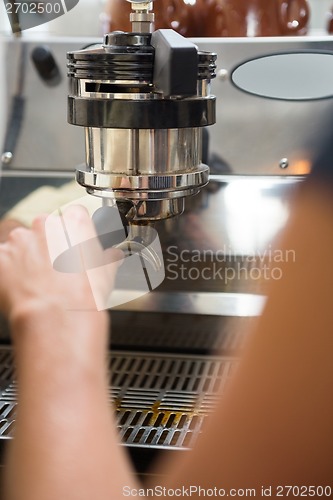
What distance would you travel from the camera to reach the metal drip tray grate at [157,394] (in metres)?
0.47

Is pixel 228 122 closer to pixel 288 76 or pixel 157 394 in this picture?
pixel 288 76

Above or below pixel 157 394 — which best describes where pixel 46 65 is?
above

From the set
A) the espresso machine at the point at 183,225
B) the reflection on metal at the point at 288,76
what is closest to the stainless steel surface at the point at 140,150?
the espresso machine at the point at 183,225

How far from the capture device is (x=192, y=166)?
37 cm

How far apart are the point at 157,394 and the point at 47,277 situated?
132 mm

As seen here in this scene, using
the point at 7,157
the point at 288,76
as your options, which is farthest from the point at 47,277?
the point at 288,76

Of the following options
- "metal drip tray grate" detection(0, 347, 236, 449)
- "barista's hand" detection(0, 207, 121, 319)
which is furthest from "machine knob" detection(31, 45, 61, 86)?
"metal drip tray grate" detection(0, 347, 236, 449)

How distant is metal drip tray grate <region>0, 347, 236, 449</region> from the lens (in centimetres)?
47

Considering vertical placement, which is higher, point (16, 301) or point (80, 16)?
point (80, 16)

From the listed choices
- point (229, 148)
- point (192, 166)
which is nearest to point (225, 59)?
point (229, 148)

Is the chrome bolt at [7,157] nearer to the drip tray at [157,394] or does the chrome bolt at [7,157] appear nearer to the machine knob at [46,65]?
the machine knob at [46,65]

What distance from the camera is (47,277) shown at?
48 centimetres

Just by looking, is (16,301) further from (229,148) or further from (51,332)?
(229,148)

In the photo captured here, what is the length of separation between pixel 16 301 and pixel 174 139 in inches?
7.7
